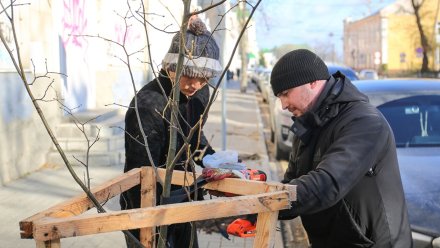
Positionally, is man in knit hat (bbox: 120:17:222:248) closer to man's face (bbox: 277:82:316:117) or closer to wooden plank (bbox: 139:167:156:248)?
wooden plank (bbox: 139:167:156:248)

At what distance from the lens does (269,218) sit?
2059 millimetres

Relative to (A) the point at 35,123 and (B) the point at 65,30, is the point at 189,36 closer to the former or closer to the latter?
(A) the point at 35,123

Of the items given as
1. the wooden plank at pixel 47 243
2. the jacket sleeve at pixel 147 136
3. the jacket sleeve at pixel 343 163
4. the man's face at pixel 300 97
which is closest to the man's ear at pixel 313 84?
the man's face at pixel 300 97

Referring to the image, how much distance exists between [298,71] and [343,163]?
1.52ft

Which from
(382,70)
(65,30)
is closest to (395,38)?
(382,70)

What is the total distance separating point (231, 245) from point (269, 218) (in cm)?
321

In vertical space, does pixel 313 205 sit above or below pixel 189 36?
below

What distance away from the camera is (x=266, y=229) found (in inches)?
81.7

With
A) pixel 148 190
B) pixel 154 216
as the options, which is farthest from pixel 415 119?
pixel 154 216

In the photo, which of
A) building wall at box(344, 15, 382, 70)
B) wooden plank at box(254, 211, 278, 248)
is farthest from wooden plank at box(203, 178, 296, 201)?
building wall at box(344, 15, 382, 70)

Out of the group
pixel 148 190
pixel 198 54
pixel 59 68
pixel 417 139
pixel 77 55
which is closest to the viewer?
pixel 148 190

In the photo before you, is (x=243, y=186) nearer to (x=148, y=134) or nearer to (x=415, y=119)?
(x=148, y=134)

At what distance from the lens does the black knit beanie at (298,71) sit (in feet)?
7.97

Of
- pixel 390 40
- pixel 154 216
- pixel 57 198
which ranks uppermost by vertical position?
pixel 390 40
